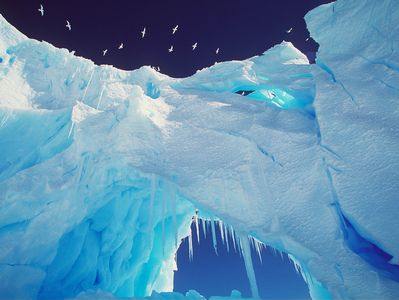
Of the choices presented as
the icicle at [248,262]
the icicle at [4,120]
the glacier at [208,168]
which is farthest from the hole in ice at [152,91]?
the icicle at [248,262]

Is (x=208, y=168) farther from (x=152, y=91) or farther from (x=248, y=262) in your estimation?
(x=152, y=91)

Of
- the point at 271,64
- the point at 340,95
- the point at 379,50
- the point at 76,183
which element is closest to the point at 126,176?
the point at 76,183

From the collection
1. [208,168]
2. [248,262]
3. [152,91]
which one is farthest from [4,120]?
[248,262]

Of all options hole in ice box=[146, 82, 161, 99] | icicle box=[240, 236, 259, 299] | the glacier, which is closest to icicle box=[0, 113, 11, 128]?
the glacier

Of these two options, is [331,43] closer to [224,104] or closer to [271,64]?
[271,64]

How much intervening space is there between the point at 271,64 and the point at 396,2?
3.82 metres

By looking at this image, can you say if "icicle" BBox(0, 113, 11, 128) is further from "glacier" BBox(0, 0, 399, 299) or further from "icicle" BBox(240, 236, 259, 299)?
"icicle" BBox(240, 236, 259, 299)

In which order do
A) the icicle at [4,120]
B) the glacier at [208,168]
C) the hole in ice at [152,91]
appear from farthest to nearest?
the hole in ice at [152,91] → the icicle at [4,120] → the glacier at [208,168]

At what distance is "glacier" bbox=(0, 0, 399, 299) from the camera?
5480mm

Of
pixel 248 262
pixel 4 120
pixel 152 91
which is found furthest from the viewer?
pixel 152 91

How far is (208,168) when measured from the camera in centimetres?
668

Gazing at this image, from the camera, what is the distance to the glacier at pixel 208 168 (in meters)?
5.48

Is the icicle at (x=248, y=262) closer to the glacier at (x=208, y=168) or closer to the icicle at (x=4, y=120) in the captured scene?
the glacier at (x=208, y=168)

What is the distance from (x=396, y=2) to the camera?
A: 7.40m
